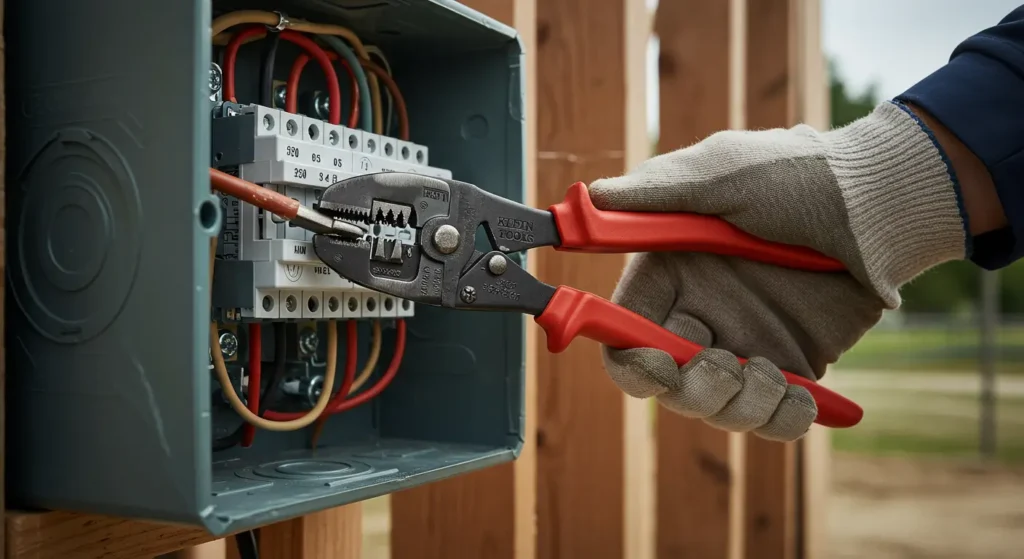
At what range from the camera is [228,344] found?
807mm

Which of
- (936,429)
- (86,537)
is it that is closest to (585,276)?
(86,537)

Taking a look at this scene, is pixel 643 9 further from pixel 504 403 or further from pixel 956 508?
pixel 956 508

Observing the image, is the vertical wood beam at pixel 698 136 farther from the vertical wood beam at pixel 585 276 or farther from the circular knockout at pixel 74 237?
the circular knockout at pixel 74 237

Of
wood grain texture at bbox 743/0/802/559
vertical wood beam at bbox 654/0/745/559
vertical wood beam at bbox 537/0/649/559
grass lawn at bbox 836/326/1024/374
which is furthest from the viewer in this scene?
grass lawn at bbox 836/326/1024/374

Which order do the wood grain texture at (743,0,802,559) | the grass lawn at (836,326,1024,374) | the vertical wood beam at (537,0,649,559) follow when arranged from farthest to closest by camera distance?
the grass lawn at (836,326,1024,374) → the wood grain texture at (743,0,802,559) → the vertical wood beam at (537,0,649,559)

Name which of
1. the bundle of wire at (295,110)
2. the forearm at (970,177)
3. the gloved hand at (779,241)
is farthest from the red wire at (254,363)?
the forearm at (970,177)

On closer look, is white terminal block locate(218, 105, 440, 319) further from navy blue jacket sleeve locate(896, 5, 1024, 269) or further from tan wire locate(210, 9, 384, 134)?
navy blue jacket sleeve locate(896, 5, 1024, 269)

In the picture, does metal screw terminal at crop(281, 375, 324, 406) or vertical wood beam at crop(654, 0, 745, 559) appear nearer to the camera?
metal screw terminal at crop(281, 375, 324, 406)

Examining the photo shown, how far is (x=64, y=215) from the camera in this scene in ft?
2.02

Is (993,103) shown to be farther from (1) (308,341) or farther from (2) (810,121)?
(2) (810,121)

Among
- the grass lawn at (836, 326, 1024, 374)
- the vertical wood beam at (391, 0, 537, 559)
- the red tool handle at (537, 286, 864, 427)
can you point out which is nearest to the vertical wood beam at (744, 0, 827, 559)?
the vertical wood beam at (391, 0, 537, 559)

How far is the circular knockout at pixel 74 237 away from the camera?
0.59 metres

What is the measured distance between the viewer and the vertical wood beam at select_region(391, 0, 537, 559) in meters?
1.10

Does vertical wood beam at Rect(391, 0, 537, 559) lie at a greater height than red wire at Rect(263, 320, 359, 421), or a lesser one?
lesser
